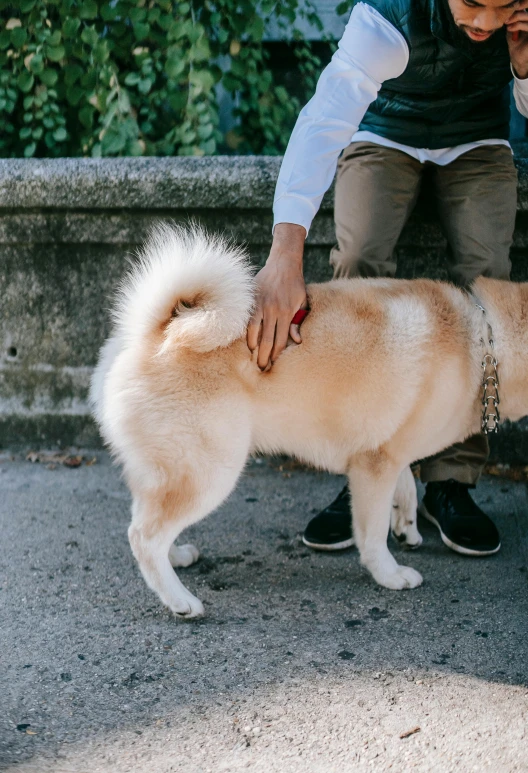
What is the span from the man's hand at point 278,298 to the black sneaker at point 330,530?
79 centimetres

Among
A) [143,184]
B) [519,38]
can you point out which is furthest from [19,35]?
[519,38]

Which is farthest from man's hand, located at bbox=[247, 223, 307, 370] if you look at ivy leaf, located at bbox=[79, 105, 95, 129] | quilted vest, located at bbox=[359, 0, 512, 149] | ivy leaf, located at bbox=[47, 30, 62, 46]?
ivy leaf, located at bbox=[47, 30, 62, 46]

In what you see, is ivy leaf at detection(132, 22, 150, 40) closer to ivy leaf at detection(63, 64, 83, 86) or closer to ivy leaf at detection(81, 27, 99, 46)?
ivy leaf at detection(81, 27, 99, 46)

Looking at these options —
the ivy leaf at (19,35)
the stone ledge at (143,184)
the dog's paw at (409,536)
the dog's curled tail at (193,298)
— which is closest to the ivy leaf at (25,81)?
the ivy leaf at (19,35)

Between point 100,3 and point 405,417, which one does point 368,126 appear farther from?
point 100,3

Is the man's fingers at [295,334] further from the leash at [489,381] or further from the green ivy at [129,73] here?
the green ivy at [129,73]

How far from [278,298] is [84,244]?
1.38 metres

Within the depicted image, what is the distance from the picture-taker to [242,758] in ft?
5.63

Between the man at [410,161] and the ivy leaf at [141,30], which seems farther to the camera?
the ivy leaf at [141,30]

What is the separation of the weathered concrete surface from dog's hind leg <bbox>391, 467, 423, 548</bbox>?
2.4 inches

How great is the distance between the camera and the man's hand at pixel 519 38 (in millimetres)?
2220

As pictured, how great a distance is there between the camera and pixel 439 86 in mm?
2508

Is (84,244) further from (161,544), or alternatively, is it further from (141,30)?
(161,544)

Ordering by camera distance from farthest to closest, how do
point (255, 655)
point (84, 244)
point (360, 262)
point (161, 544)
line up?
point (84, 244)
point (360, 262)
point (161, 544)
point (255, 655)
